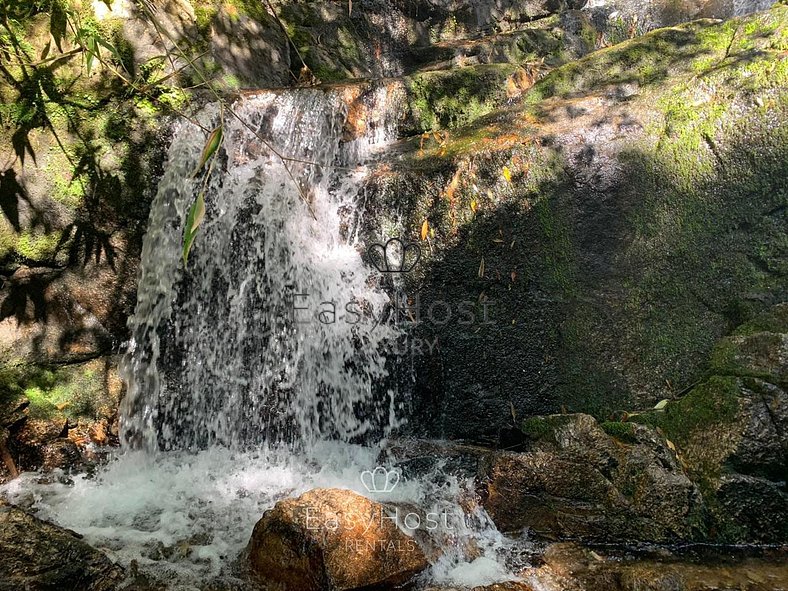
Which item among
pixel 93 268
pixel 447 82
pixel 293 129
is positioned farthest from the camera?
pixel 447 82

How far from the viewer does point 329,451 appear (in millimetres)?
4555

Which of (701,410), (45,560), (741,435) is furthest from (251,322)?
(741,435)

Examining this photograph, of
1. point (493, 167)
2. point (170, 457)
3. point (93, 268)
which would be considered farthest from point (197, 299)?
Answer: point (493, 167)

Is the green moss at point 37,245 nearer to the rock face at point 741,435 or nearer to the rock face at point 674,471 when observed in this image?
the rock face at point 674,471

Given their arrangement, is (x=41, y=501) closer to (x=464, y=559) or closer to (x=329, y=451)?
(x=329, y=451)

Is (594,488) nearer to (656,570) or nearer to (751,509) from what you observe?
(656,570)

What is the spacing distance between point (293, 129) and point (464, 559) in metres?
4.17

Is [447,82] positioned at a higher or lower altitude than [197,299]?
higher

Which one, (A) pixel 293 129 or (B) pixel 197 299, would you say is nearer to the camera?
(B) pixel 197 299

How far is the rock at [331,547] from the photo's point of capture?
9.25 feet

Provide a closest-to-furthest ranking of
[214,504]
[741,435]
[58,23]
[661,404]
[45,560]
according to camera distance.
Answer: [45,560] → [741,435] → [214,504] → [661,404] → [58,23]

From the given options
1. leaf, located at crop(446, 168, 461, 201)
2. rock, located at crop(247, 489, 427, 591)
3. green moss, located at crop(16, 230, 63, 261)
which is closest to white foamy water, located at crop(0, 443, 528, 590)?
rock, located at crop(247, 489, 427, 591)

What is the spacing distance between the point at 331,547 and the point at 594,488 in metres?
1.71

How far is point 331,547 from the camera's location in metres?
2.84
